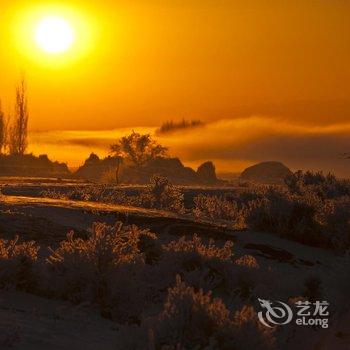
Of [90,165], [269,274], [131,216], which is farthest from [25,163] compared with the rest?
[269,274]

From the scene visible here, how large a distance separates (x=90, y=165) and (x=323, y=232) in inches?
5705

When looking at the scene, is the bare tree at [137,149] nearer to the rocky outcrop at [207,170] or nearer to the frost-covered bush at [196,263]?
the rocky outcrop at [207,170]

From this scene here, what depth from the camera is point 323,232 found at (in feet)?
76.9

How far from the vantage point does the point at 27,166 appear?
12306 cm

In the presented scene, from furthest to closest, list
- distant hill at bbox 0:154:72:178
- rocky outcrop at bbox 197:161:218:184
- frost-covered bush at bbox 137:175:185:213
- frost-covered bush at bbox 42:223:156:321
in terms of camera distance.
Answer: rocky outcrop at bbox 197:161:218:184
distant hill at bbox 0:154:72:178
frost-covered bush at bbox 137:175:185:213
frost-covered bush at bbox 42:223:156:321

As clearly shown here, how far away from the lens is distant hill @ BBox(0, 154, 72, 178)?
108938 mm

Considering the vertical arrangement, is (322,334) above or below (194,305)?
below

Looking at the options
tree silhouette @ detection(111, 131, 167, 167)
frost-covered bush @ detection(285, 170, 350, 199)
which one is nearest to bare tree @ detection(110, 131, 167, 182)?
tree silhouette @ detection(111, 131, 167, 167)

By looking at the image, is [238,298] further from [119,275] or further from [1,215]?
[1,215]

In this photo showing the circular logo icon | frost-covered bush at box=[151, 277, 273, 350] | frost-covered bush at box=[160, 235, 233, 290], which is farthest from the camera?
frost-covered bush at box=[160, 235, 233, 290]

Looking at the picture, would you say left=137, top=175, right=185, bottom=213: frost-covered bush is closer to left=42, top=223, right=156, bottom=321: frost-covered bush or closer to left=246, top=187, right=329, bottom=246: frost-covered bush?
left=246, top=187, right=329, bottom=246: frost-covered bush

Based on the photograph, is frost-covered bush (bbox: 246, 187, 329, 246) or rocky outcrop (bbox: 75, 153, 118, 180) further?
rocky outcrop (bbox: 75, 153, 118, 180)

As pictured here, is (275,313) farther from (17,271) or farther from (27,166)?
(27,166)

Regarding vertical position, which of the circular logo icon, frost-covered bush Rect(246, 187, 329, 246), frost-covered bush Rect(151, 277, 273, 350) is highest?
frost-covered bush Rect(246, 187, 329, 246)
